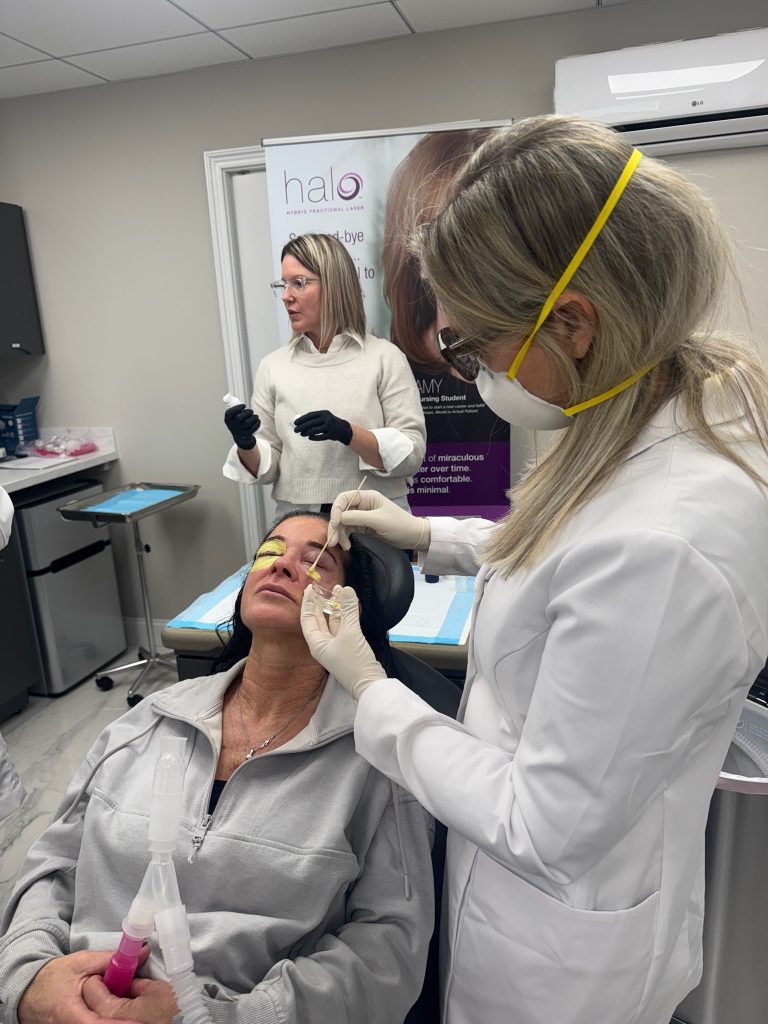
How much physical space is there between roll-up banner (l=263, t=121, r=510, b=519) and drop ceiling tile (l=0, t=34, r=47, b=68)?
89 centimetres

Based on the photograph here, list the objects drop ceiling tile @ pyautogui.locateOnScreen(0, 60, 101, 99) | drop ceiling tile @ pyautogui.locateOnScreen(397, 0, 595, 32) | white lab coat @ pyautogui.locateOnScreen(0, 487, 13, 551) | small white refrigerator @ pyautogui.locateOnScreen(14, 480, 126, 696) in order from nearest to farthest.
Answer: white lab coat @ pyautogui.locateOnScreen(0, 487, 13, 551) < drop ceiling tile @ pyautogui.locateOnScreen(397, 0, 595, 32) < drop ceiling tile @ pyautogui.locateOnScreen(0, 60, 101, 99) < small white refrigerator @ pyautogui.locateOnScreen(14, 480, 126, 696)

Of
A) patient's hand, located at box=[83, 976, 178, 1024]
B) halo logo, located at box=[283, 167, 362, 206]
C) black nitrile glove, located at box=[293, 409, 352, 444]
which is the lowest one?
patient's hand, located at box=[83, 976, 178, 1024]

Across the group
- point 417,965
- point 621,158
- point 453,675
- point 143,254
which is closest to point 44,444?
point 143,254

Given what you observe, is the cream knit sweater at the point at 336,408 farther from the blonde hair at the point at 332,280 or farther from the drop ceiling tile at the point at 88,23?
the drop ceiling tile at the point at 88,23

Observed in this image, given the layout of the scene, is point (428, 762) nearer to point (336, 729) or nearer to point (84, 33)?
point (336, 729)

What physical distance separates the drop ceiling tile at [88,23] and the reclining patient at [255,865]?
6.87ft

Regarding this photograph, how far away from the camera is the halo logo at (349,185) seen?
107 inches

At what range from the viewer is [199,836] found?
1041mm

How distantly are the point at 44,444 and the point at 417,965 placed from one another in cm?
307

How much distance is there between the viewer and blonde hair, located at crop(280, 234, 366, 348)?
227 cm

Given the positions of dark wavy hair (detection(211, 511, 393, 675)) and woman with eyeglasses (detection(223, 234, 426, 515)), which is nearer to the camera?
dark wavy hair (detection(211, 511, 393, 675))

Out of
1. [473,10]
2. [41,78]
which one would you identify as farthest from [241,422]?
[41,78]

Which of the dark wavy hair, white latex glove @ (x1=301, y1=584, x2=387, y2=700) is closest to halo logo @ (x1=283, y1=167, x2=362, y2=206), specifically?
the dark wavy hair

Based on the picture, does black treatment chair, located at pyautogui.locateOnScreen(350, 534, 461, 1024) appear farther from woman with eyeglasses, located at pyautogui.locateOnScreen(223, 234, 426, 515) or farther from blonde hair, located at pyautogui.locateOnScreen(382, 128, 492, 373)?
blonde hair, located at pyautogui.locateOnScreen(382, 128, 492, 373)
